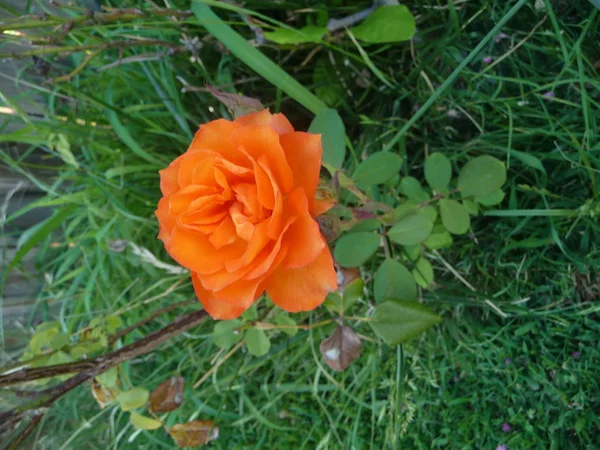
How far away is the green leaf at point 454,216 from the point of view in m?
0.67

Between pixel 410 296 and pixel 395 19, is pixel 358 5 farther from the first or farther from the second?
pixel 410 296

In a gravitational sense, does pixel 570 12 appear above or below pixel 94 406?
above

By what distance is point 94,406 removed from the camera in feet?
3.90

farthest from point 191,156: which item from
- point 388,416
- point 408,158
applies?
point 388,416

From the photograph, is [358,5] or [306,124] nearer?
[358,5]

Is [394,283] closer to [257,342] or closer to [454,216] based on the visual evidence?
[454,216]

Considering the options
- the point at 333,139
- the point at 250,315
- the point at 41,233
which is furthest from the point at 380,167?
the point at 41,233

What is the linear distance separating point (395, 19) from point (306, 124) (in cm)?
29

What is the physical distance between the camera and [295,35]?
739 millimetres

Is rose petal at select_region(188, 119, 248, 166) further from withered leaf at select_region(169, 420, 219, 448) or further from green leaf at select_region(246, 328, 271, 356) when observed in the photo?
withered leaf at select_region(169, 420, 219, 448)

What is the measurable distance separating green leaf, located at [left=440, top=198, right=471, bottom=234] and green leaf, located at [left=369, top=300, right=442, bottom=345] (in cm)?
13

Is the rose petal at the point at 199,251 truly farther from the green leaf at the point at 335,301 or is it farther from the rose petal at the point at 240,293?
the green leaf at the point at 335,301

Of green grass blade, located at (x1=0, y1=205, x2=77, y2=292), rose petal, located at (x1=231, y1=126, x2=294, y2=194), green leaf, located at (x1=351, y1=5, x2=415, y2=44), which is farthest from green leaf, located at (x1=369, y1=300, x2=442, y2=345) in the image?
green grass blade, located at (x1=0, y1=205, x2=77, y2=292)

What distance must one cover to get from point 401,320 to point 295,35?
0.43 meters
